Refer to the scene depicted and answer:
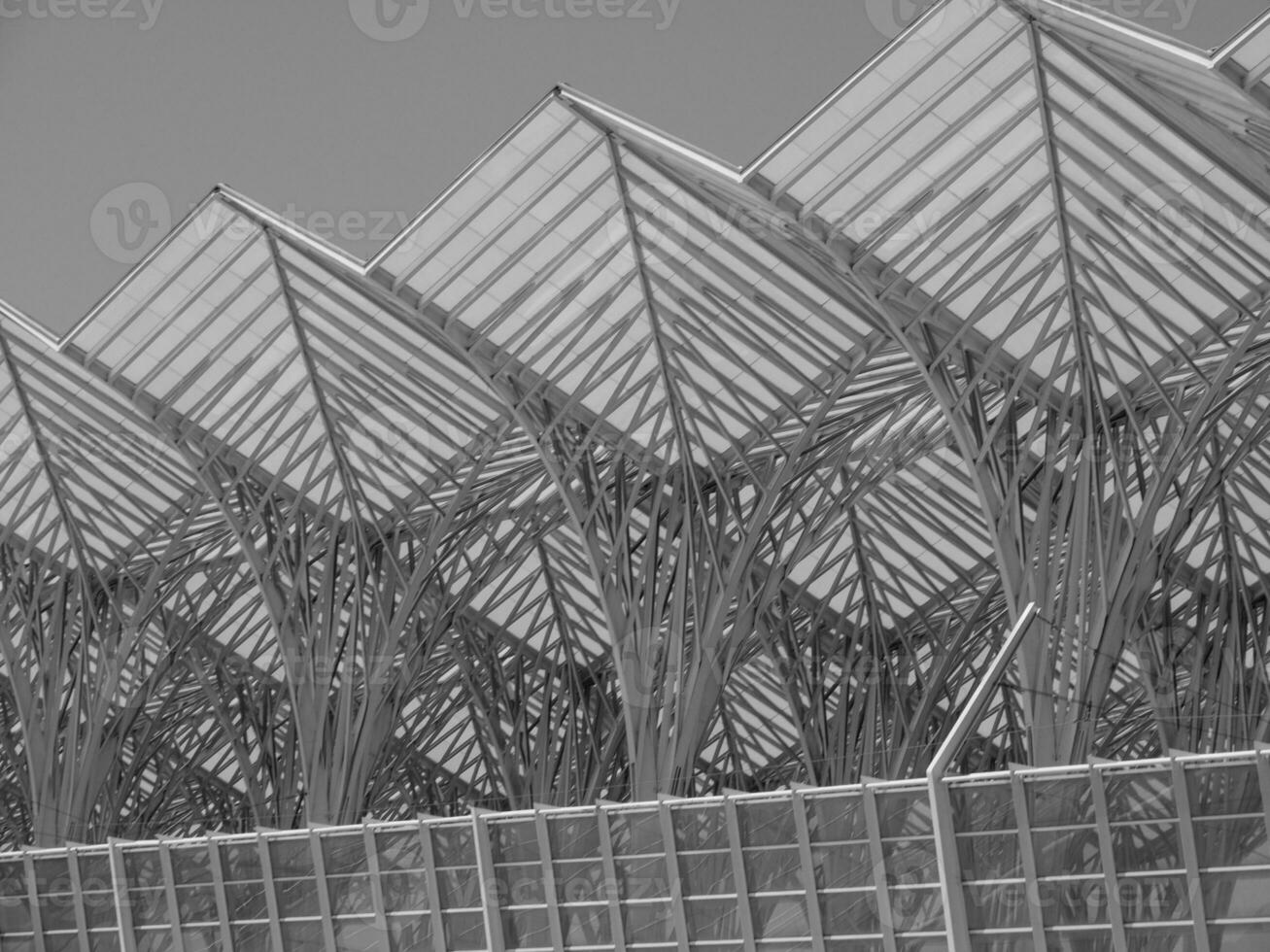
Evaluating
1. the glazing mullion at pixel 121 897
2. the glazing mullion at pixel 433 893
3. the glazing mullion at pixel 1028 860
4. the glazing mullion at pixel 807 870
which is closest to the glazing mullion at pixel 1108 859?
the glazing mullion at pixel 1028 860

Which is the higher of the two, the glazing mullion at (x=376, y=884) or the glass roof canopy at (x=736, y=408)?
the glass roof canopy at (x=736, y=408)

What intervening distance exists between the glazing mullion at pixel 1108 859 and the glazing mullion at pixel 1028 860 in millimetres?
824

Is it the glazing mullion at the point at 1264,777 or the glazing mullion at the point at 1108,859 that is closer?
the glazing mullion at the point at 1264,777

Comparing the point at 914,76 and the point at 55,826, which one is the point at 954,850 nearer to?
the point at 914,76

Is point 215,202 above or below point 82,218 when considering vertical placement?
below

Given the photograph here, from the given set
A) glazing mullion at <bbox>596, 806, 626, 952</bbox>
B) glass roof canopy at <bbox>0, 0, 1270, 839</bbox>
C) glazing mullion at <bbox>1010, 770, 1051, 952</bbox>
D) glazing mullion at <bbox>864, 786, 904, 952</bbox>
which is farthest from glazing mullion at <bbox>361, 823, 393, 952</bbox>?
glazing mullion at <bbox>1010, 770, 1051, 952</bbox>

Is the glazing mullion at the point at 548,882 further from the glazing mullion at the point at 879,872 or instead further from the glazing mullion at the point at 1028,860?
the glazing mullion at the point at 1028,860

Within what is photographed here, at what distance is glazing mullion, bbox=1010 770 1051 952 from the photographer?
2112cm

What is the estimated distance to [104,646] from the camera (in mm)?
46281

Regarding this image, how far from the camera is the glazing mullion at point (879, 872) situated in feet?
73.9

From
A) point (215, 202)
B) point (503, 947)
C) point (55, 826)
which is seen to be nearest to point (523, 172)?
point (215, 202)

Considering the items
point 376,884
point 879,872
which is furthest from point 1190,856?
point 376,884

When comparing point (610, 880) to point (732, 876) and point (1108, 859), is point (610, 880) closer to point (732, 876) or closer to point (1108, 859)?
point (732, 876)

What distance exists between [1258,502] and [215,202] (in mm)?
28238
